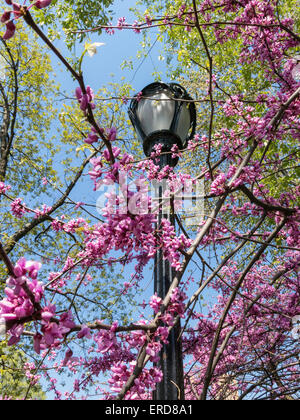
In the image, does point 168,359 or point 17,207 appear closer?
point 168,359

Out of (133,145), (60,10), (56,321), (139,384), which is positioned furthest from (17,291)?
(133,145)

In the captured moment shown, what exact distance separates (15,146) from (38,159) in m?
0.83

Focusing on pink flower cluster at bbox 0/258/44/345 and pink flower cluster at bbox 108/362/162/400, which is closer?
pink flower cluster at bbox 0/258/44/345

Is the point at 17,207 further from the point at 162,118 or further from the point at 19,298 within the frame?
the point at 19,298

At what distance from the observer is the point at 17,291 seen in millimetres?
896

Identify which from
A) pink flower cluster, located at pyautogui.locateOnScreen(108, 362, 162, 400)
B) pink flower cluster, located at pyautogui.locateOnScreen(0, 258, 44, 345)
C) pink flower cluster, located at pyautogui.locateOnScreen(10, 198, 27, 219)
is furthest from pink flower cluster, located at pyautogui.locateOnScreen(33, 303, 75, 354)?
pink flower cluster, located at pyautogui.locateOnScreen(10, 198, 27, 219)

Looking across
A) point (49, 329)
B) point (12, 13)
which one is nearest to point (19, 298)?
point (49, 329)

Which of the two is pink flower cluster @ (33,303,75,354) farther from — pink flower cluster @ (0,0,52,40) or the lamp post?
the lamp post

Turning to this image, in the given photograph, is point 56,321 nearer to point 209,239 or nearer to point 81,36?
point 209,239

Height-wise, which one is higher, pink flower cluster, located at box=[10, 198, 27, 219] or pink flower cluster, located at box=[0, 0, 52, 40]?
pink flower cluster, located at box=[10, 198, 27, 219]

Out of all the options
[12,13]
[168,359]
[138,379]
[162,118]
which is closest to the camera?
[12,13]

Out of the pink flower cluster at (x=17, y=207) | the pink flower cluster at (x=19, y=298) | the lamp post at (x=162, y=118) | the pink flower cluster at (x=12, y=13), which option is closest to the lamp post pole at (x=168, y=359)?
the lamp post at (x=162, y=118)

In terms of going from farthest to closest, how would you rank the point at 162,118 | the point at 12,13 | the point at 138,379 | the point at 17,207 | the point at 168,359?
the point at 17,207, the point at 162,118, the point at 168,359, the point at 138,379, the point at 12,13

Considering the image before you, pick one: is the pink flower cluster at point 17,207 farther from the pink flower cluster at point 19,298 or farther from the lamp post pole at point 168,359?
the pink flower cluster at point 19,298
